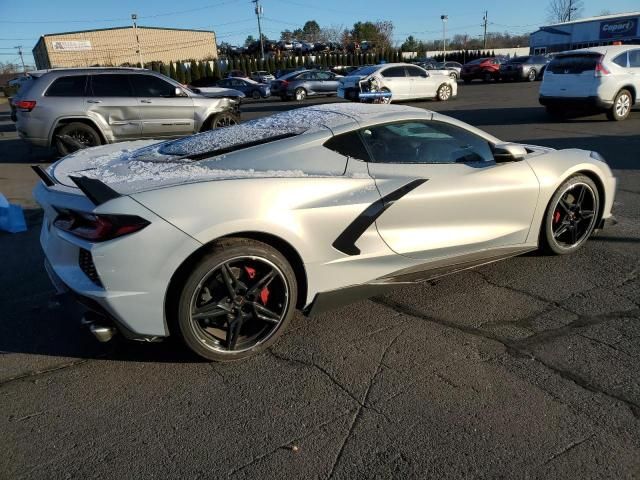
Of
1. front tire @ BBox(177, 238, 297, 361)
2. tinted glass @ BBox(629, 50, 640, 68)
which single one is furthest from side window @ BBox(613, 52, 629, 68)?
front tire @ BBox(177, 238, 297, 361)

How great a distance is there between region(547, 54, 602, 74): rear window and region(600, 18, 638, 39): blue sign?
48.3 m

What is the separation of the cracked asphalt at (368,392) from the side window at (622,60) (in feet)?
34.2

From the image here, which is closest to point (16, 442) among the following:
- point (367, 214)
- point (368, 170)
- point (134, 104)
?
point (367, 214)

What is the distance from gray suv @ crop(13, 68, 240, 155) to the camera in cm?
978

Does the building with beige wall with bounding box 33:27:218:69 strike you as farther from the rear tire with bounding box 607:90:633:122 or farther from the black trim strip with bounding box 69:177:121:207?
the black trim strip with bounding box 69:177:121:207

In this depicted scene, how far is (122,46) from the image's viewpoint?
63.9 metres

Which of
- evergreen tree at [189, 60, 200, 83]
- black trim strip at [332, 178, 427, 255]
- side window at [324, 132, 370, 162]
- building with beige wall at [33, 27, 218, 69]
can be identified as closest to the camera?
black trim strip at [332, 178, 427, 255]

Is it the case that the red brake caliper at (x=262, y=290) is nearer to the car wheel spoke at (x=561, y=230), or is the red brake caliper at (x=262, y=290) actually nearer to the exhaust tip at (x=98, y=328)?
the exhaust tip at (x=98, y=328)

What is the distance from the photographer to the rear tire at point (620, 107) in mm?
12562

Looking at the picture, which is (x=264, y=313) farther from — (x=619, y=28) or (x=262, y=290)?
(x=619, y=28)

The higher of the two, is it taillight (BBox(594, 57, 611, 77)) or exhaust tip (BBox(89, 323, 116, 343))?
taillight (BBox(594, 57, 611, 77))

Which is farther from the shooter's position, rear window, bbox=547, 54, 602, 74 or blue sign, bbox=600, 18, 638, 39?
blue sign, bbox=600, 18, 638, 39

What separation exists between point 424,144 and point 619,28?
199 feet

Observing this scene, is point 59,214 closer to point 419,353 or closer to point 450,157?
point 419,353
